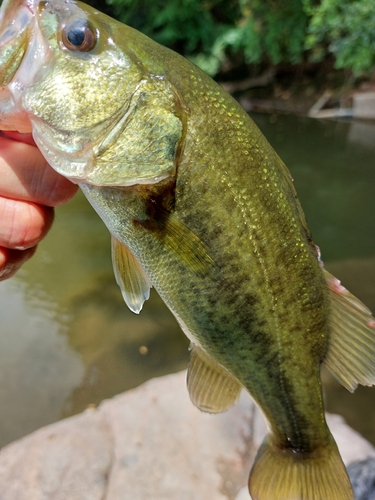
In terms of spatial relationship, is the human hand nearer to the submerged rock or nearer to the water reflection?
the submerged rock

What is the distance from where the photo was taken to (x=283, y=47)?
12086 millimetres

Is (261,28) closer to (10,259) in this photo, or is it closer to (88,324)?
(88,324)

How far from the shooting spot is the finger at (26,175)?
111 cm

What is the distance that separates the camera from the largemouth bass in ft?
3.30

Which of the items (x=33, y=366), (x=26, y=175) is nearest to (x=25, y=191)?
(x=26, y=175)

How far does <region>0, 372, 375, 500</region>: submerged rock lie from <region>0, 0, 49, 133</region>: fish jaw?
2071 mm

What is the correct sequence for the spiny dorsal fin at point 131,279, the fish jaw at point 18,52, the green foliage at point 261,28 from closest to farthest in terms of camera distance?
the fish jaw at point 18,52 < the spiny dorsal fin at point 131,279 < the green foliage at point 261,28

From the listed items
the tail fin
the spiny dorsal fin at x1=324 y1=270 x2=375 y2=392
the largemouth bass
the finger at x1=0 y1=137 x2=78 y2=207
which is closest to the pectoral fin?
the largemouth bass

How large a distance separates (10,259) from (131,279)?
15.8 inches

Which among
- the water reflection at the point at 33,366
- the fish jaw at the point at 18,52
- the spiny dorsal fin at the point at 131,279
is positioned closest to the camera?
the fish jaw at the point at 18,52

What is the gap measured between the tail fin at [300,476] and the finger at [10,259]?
110cm

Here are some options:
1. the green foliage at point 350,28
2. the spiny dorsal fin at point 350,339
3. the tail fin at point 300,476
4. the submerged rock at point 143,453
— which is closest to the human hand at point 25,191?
the spiny dorsal fin at point 350,339

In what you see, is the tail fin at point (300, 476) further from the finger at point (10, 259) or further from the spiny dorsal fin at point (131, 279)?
the finger at point (10, 259)

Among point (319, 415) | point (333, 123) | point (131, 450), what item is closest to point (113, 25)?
point (319, 415)
